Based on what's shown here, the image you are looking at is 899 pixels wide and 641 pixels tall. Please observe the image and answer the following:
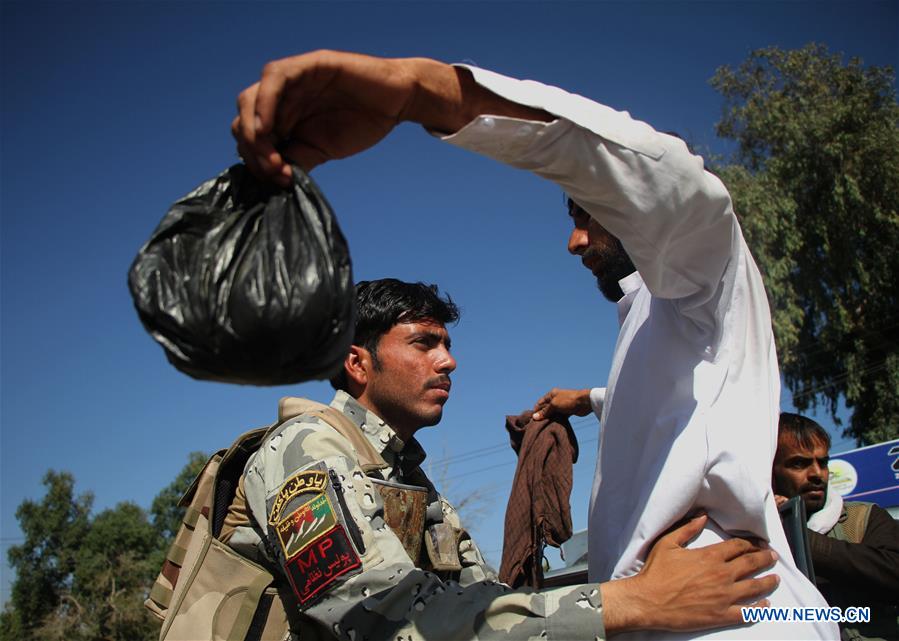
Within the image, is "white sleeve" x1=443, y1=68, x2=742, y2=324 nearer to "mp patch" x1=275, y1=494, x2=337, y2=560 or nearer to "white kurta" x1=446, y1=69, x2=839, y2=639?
"white kurta" x1=446, y1=69, x2=839, y2=639

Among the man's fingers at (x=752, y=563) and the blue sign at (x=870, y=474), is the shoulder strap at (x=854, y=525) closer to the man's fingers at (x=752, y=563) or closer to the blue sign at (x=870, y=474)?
the blue sign at (x=870, y=474)

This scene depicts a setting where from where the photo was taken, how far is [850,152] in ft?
55.5

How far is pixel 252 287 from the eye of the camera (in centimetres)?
123

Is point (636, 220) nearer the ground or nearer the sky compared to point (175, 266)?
nearer the ground

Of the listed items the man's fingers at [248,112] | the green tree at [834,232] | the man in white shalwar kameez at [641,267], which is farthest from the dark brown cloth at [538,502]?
the green tree at [834,232]

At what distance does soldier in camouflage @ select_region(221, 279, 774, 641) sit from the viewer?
5.25 ft

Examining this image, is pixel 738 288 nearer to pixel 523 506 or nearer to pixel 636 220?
pixel 636 220

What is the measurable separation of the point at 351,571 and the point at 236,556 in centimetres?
59

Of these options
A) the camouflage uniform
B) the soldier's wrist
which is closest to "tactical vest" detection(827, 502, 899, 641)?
the soldier's wrist

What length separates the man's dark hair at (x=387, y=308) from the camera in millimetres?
3295

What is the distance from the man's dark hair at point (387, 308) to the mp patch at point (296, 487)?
130 cm

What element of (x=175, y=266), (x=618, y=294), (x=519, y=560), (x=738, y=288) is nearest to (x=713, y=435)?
(x=738, y=288)

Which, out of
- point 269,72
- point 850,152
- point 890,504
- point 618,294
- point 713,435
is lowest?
point 890,504

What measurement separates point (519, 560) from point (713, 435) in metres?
1.76
